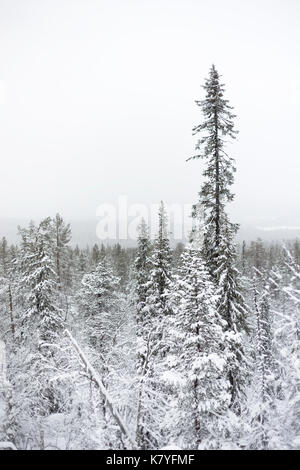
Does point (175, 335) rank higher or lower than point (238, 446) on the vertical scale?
higher

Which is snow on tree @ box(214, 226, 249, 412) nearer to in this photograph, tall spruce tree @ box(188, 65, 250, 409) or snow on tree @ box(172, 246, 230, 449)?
tall spruce tree @ box(188, 65, 250, 409)

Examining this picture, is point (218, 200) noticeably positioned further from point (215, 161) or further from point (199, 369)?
point (199, 369)

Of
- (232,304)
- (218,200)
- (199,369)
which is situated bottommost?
(199,369)

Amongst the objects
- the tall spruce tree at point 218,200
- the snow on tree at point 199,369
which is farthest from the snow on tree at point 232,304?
the snow on tree at point 199,369

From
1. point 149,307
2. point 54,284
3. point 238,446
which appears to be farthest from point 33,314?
point 238,446

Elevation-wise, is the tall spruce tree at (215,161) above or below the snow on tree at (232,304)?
above

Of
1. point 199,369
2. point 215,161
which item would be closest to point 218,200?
point 215,161

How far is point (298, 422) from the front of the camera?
21.6 feet

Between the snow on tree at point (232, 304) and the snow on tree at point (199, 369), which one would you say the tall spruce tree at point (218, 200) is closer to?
the snow on tree at point (232, 304)

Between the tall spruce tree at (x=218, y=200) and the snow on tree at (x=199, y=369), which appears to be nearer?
the snow on tree at (x=199, y=369)

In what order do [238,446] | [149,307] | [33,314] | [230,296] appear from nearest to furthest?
[238,446]
[230,296]
[33,314]
[149,307]

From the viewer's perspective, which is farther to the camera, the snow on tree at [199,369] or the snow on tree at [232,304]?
the snow on tree at [232,304]
